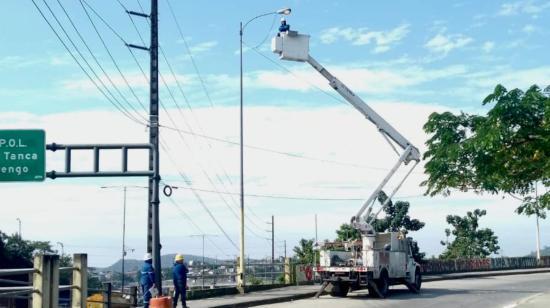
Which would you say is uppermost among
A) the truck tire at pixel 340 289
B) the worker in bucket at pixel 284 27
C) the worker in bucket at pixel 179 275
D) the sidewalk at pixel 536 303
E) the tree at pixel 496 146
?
the worker in bucket at pixel 284 27

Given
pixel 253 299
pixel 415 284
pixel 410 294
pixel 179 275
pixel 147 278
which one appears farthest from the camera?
pixel 415 284

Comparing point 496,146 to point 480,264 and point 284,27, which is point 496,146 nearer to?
point 284,27

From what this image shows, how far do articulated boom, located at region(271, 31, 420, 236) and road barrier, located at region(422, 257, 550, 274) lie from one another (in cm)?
1770

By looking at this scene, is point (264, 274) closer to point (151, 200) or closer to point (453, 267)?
point (151, 200)

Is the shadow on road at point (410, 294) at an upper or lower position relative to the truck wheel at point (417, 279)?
lower

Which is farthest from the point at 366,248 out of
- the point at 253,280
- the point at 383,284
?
the point at 253,280

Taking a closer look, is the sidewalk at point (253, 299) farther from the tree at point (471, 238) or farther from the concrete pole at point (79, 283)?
the tree at point (471, 238)

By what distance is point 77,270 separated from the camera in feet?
48.7

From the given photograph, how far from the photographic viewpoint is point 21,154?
18344mm

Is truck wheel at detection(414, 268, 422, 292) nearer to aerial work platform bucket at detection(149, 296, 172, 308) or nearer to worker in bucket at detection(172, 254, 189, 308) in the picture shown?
worker in bucket at detection(172, 254, 189, 308)

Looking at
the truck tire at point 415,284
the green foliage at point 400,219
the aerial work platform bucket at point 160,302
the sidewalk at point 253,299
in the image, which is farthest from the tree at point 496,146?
the green foliage at point 400,219

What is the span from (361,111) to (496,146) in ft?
59.2

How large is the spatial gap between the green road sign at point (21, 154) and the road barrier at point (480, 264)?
1245 inches

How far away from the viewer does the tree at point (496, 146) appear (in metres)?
11.7
